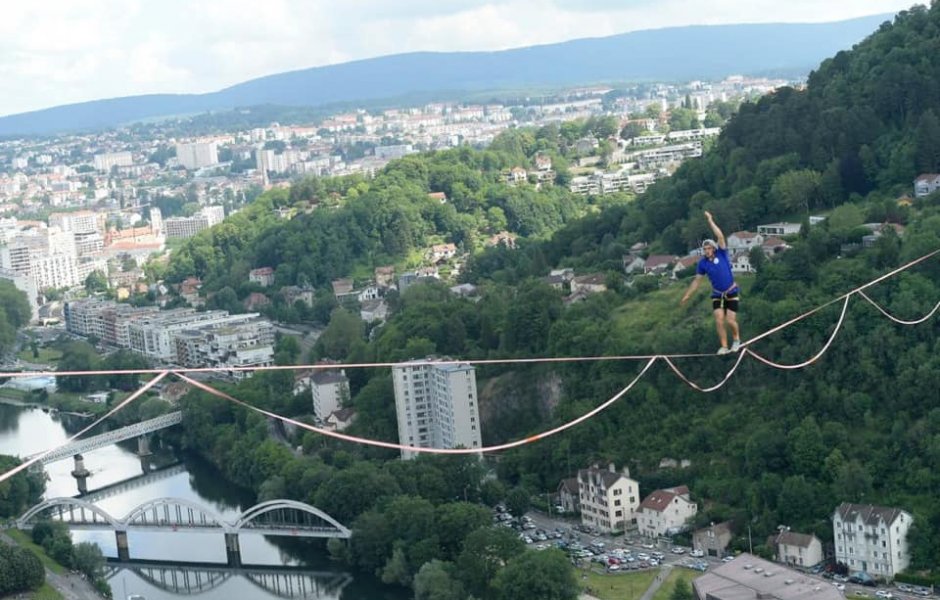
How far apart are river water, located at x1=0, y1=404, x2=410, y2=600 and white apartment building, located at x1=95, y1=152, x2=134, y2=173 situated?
73032 millimetres

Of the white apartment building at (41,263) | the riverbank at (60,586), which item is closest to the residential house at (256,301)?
the white apartment building at (41,263)

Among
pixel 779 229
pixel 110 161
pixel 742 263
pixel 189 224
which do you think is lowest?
pixel 189 224

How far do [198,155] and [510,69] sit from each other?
8725 centimetres

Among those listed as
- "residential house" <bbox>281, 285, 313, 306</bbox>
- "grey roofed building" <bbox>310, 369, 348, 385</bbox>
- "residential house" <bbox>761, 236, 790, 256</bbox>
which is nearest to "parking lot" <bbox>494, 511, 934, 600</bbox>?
"residential house" <bbox>761, 236, 790, 256</bbox>

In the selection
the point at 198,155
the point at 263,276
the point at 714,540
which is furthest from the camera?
the point at 198,155

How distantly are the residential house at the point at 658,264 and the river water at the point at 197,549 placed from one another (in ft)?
23.4

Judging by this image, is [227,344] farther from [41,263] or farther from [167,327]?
[41,263]

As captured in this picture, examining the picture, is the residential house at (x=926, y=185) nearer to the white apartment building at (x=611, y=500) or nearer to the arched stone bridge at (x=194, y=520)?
the white apartment building at (x=611, y=500)

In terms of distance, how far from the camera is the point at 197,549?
2209 cm

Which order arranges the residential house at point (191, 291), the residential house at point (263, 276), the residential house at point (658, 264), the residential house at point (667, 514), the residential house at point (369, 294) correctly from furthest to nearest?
the residential house at point (191, 291) → the residential house at point (263, 276) → the residential house at point (369, 294) → the residential house at point (658, 264) → the residential house at point (667, 514)

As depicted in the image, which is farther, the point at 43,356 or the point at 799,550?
the point at 43,356

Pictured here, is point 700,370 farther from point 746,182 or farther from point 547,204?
point 547,204

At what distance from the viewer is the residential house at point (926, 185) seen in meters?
24.7

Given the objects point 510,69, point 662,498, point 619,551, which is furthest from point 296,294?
point 510,69
